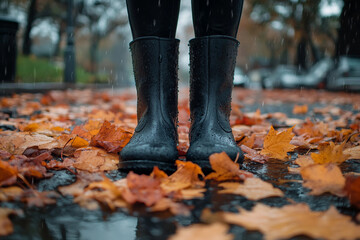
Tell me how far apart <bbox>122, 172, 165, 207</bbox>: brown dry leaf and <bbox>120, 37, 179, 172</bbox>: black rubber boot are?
0.32 m

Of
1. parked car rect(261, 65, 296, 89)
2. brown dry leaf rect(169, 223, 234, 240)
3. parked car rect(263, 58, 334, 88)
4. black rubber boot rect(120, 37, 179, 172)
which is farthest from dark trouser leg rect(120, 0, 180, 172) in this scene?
parked car rect(261, 65, 296, 89)

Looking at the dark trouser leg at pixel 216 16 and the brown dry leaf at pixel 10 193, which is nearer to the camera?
the brown dry leaf at pixel 10 193

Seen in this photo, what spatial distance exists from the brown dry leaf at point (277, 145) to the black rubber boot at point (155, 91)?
0.42m

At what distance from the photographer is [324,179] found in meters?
1.02

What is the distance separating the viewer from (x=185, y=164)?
43.9 inches

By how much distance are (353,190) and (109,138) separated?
1.02 meters

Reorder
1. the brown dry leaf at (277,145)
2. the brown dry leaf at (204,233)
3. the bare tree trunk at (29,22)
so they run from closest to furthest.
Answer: the brown dry leaf at (204,233) → the brown dry leaf at (277,145) → the bare tree trunk at (29,22)

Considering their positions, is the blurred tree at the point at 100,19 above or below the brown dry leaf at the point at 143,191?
above

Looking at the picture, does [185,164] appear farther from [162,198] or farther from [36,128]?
[36,128]

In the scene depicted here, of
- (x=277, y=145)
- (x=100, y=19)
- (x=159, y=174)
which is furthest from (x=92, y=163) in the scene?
(x=100, y=19)

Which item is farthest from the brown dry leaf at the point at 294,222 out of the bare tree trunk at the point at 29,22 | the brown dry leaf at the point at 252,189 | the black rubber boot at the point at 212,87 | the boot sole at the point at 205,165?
the bare tree trunk at the point at 29,22

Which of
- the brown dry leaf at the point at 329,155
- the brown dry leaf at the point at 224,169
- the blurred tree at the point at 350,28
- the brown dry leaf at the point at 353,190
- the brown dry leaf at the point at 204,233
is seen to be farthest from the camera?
the blurred tree at the point at 350,28

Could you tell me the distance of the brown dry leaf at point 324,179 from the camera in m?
0.99

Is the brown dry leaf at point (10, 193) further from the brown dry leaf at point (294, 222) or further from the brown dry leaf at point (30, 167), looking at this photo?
the brown dry leaf at point (294, 222)
